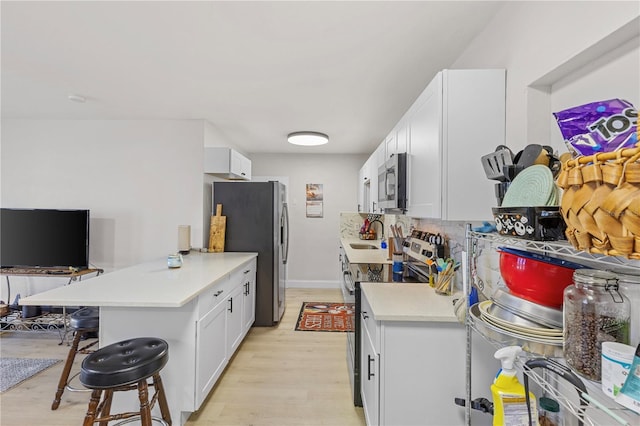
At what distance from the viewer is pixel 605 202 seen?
0.60m

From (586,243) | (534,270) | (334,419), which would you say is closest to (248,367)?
(334,419)

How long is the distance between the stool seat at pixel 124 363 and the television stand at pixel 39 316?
2070 millimetres

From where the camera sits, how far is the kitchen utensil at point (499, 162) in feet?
3.52

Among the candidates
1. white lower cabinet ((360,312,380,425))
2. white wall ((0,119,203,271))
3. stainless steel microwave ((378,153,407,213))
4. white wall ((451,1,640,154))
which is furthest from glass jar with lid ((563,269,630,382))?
white wall ((0,119,203,271))

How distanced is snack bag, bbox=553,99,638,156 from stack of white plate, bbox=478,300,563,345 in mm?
496

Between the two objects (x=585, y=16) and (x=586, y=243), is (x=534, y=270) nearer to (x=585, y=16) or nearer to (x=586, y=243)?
(x=586, y=243)

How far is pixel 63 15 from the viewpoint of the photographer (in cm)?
163

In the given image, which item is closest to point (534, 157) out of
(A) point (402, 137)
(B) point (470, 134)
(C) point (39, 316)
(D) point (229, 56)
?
(B) point (470, 134)

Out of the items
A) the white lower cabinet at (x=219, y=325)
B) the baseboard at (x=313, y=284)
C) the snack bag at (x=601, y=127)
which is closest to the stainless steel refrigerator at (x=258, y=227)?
the white lower cabinet at (x=219, y=325)

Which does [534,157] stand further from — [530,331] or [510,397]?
[510,397]

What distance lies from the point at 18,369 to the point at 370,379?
122 inches

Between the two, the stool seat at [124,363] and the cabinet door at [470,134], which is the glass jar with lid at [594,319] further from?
the stool seat at [124,363]

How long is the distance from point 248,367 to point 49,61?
2.85 metres

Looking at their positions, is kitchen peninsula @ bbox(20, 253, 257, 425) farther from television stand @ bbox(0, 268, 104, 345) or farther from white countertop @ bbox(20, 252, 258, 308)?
television stand @ bbox(0, 268, 104, 345)
